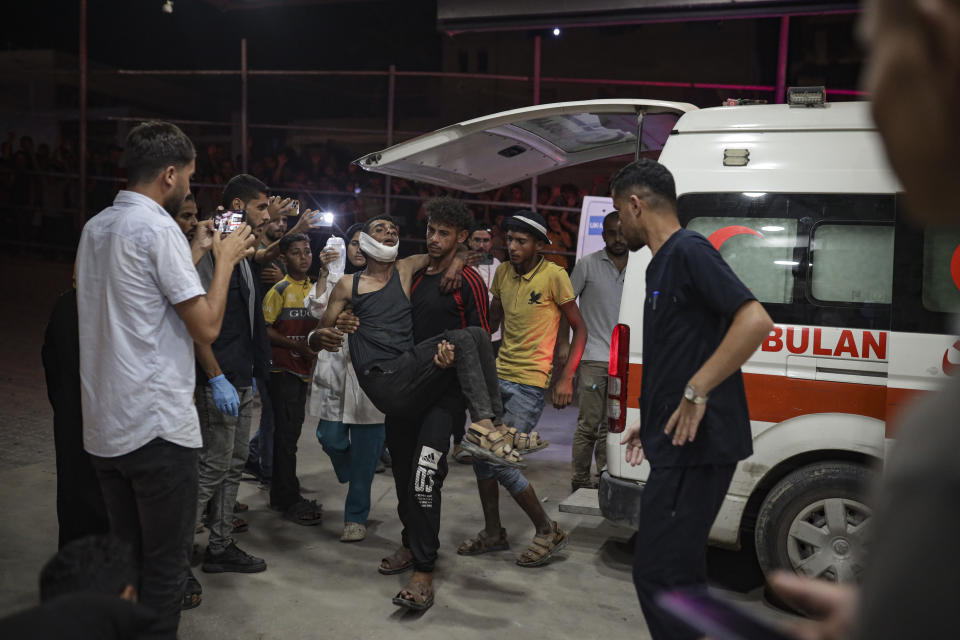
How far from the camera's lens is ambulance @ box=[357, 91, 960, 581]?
3.99 metres

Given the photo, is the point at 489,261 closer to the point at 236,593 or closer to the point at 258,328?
the point at 258,328

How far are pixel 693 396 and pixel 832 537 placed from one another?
180 centimetres

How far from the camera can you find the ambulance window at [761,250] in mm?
4215

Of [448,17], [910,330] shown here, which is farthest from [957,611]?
[448,17]

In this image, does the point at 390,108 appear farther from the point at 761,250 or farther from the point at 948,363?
the point at 948,363

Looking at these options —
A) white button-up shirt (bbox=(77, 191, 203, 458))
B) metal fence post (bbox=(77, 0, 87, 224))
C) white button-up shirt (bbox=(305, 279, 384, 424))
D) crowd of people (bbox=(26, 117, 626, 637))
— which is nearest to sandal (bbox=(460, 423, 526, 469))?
crowd of people (bbox=(26, 117, 626, 637))

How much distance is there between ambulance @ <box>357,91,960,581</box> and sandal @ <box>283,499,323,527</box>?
2043mm

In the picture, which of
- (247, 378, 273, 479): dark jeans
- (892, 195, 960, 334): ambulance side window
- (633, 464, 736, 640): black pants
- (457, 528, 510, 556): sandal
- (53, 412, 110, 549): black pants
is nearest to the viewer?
(633, 464, 736, 640): black pants

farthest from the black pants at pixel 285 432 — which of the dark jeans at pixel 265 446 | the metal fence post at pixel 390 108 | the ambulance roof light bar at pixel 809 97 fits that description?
the metal fence post at pixel 390 108

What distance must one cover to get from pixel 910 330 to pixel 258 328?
11.5 ft

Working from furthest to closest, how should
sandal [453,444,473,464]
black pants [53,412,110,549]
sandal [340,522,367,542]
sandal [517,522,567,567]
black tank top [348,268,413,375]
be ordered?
1. sandal [453,444,473,464]
2. sandal [340,522,367,542]
3. sandal [517,522,567,567]
4. black tank top [348,268,413,375]
5. black pants [53,412,110,549]

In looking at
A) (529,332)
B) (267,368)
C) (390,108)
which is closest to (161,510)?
(267,368)

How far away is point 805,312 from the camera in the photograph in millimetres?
4168

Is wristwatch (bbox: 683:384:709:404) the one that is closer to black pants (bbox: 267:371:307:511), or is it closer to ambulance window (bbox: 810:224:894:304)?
ambulance window (bbox: 810:224:894:304)
